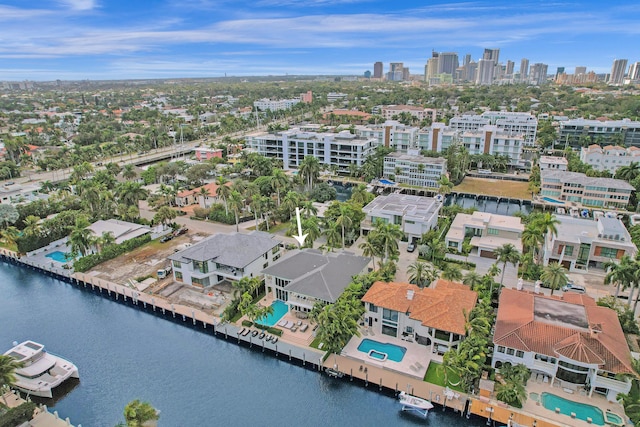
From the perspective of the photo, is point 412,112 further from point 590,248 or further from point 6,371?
point 6,371

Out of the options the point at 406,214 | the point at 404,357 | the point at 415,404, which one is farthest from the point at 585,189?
the point at 415,404

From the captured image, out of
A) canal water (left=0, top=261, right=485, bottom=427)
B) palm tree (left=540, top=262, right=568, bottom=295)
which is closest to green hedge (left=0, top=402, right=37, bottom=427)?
canal water (left=0, top=261, right=485, bottom=427)

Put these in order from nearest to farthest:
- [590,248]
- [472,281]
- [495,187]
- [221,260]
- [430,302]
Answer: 1. [430,302]
2. [472,281]
3. [221,260]
4. [590,248]
5. [495,187]

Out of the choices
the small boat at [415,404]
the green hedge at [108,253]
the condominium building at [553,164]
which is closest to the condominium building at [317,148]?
the condominium building at [553,164]

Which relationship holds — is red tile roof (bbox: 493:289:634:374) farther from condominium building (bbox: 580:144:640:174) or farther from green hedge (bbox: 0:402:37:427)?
condominium building (bbox: 580:144:640:174)

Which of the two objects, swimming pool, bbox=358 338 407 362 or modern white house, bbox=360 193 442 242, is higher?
modern white house, bbox=360 193 442 242

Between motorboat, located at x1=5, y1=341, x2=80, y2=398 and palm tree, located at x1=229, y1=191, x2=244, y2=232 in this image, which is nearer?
motorboat, located at x1=5, y1=341, x2=80, y2=398

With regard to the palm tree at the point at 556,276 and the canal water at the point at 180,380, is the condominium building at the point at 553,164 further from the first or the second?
the canal water at the point at 180,380
